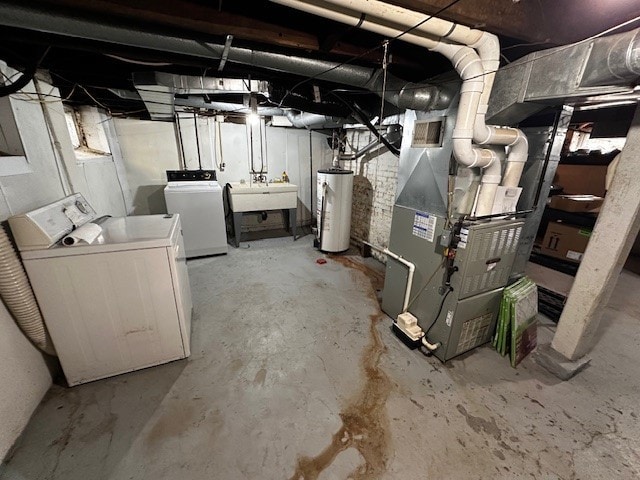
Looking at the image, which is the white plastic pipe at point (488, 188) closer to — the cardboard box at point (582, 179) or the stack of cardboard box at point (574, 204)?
the stack of cardboard box at point (574, 204)

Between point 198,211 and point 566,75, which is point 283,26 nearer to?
point 566,75

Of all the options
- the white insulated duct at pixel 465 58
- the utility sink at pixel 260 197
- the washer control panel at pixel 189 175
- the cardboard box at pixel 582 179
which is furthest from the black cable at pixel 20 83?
the cardboard box at pixel 582 179

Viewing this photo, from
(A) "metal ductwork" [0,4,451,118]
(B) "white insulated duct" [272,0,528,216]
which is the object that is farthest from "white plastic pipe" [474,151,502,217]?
(A) "metal ductwork" [0,4,451,118]

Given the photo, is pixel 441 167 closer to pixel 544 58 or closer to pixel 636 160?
pixel 544 58

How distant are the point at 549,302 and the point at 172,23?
4.16m

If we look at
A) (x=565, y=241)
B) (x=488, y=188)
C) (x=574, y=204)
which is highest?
(x=488, y=188)

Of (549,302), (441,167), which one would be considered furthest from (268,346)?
(549,302)

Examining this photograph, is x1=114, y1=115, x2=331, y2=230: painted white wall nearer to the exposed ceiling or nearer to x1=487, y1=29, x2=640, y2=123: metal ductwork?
the exposed ceiling

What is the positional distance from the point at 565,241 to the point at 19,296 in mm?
6107

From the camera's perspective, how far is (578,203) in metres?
3.84

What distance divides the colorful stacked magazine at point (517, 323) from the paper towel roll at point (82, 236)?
316cm

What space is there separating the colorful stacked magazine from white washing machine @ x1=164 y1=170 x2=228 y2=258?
3.62 metres

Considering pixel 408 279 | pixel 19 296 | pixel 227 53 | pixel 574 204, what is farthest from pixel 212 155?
pixel 574 204

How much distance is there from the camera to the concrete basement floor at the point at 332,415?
1.39m
